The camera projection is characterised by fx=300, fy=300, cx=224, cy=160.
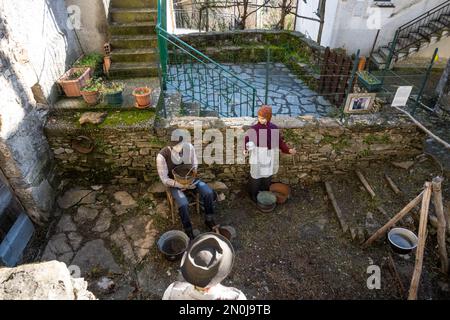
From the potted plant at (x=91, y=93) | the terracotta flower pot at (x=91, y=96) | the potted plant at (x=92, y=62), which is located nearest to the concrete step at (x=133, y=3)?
the potted plant at (x=92, y=62)

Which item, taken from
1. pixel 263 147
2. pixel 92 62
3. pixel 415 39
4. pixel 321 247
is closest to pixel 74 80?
pixel 92 62

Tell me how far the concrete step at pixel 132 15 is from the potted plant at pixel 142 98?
2509mm

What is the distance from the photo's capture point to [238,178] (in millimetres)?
5738

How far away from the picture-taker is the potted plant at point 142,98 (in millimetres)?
5160

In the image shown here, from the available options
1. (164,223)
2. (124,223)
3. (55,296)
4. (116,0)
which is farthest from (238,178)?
(116,0)

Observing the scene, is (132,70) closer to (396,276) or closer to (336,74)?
(336,74)

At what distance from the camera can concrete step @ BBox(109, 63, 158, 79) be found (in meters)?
6.31

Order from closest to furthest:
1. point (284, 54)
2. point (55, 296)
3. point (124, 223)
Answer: point (55, 296) < point (124, 223) < point (284, 54)

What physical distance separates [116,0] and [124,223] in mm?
5131

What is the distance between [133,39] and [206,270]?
579cm

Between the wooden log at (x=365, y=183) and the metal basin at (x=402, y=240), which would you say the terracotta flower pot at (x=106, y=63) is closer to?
the wooden log at (x=365, y=183)

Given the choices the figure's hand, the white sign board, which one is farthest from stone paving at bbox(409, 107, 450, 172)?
the figure's hand
